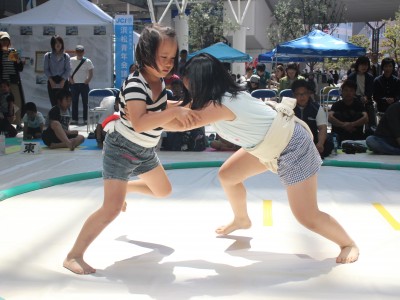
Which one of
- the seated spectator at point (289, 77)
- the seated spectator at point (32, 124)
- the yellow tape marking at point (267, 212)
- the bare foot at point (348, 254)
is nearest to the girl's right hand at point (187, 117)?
the bare foot at point (348, 254)

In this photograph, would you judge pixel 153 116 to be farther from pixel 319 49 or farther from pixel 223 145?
pixel 319 49

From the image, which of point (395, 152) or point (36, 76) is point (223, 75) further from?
point (36, 76)

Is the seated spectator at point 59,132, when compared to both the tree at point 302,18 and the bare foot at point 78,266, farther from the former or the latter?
the tree at point 302,18

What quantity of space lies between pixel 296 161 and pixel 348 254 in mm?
498

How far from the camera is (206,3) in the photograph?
24234mm

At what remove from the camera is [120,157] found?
254cm

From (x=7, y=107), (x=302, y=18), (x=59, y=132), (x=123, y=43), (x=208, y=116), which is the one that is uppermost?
(x=302, y=18)

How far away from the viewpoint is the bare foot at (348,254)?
8.30ft

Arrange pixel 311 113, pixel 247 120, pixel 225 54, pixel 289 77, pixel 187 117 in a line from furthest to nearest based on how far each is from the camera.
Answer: pixel 225 54 → pixel 289 77 → pixel 311 113 → pixel 247 120 → pixel 187 117

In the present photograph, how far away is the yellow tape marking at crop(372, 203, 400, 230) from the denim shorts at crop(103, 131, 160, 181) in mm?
1559

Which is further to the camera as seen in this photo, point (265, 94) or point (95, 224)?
point (265, 94)

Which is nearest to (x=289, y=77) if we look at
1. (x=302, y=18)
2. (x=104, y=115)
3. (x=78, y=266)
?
(x=104, y=115)

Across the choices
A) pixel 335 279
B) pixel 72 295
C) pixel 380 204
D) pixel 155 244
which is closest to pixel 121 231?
pixel 155 244

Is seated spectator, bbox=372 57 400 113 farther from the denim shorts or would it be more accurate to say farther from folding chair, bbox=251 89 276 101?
the denim shorts
